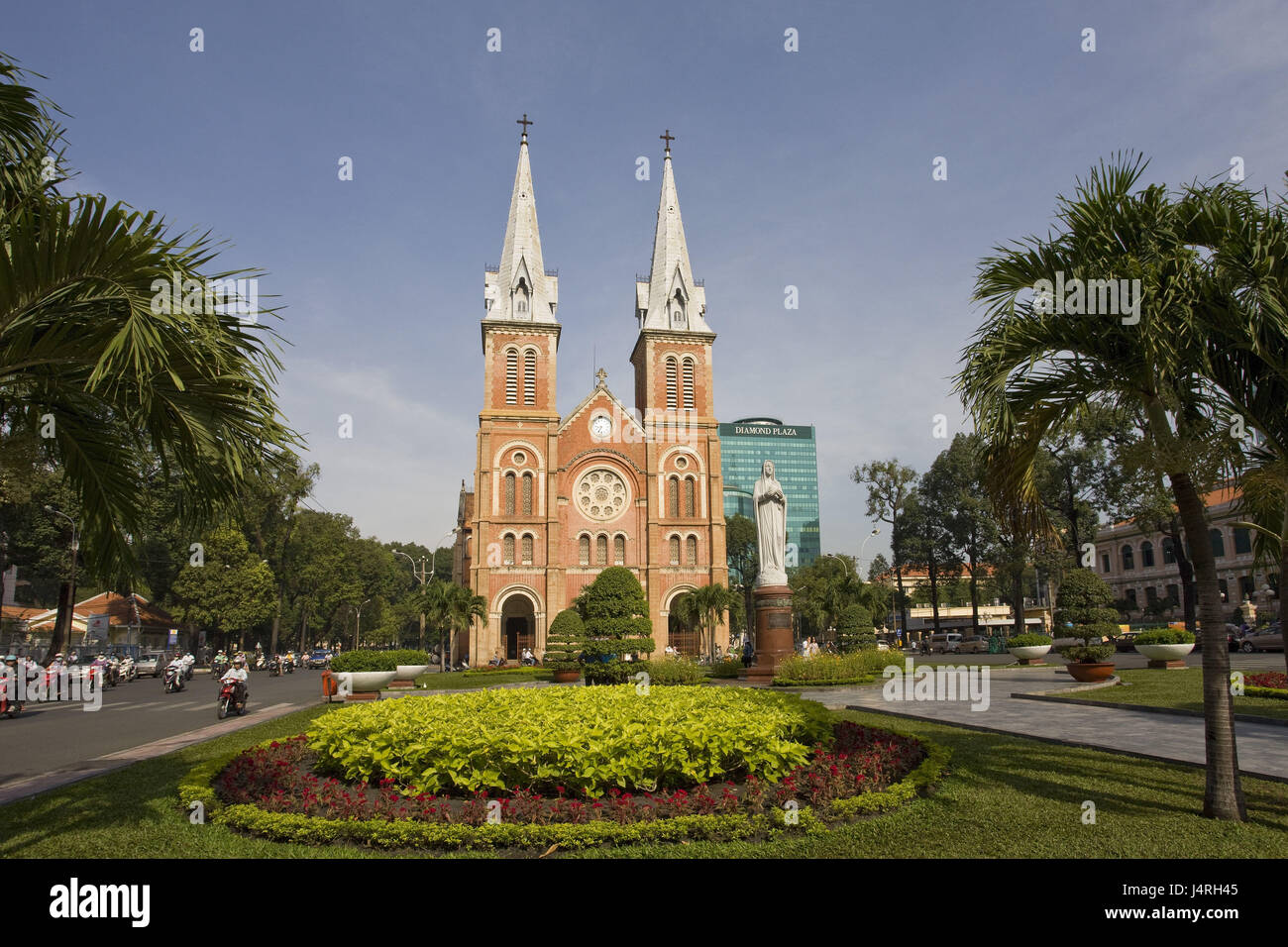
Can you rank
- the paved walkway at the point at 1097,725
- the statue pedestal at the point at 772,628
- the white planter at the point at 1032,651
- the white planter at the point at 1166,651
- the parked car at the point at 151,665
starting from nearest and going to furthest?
the paved walkway at the point at 1097,725 → the statue pedestal at the point at 772,628 → the white planter at the point at 1166,651 → the white planter at the point at 1032,651 → the parked car at the point at 151,665

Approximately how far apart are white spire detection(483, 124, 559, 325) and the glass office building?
83.7 m

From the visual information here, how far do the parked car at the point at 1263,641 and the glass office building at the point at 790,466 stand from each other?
96.6 metres

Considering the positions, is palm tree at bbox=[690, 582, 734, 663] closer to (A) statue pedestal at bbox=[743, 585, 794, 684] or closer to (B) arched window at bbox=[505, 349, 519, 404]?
(B) arched window at bbox=[505, 349, 519, 404]

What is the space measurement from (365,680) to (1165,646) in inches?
843

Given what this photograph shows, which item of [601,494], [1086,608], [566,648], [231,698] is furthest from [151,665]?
[1086,608]

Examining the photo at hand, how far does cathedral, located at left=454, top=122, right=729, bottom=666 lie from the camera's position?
41.3 meters

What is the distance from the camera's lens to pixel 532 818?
6055mm

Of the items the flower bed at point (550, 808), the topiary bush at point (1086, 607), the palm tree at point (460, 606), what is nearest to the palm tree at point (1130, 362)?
the flower bed at point (550, 808)

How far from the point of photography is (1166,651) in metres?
22.1

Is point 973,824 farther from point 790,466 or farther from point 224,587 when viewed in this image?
point 790,466

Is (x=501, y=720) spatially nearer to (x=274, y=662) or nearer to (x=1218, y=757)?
(x=1218, y=757)

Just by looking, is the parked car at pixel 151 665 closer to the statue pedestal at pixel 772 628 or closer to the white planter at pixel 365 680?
the white planter at pixel 365 680

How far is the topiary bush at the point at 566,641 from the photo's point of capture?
24.6 metres

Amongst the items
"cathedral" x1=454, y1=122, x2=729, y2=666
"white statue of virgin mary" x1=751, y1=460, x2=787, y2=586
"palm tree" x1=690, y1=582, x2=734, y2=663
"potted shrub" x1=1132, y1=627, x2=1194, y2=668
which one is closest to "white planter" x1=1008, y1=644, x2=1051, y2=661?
"potted shrub" x1=1132, y1=627, x2=1194, y2=668
